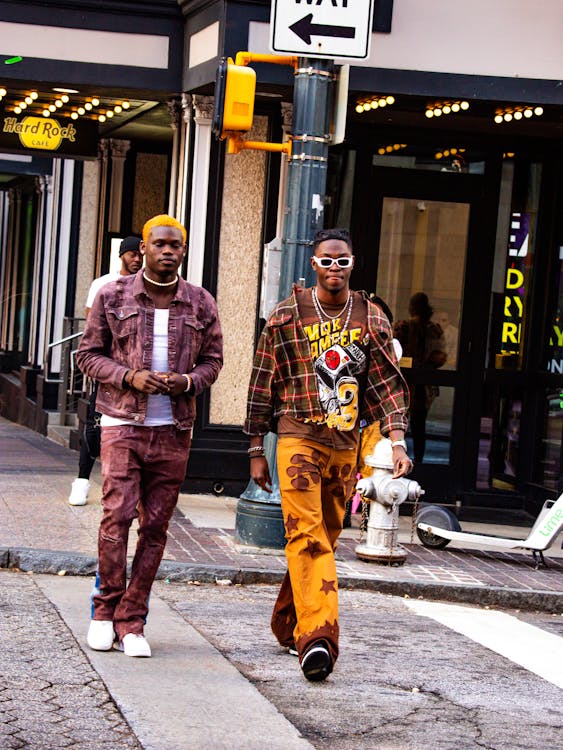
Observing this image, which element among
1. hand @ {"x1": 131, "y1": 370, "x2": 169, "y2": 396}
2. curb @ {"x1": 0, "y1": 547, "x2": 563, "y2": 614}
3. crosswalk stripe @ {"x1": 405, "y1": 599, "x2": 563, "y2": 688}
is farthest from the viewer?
curb @ {"x1": 0, "y1": 547, "x2": 563, "y2": 614}

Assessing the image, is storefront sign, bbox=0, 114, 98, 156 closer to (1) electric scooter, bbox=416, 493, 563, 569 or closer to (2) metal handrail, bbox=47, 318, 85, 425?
(2) metal handrail, bbox=47, 318, 85, 425

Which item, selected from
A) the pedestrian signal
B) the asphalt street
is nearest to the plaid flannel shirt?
the asphalt street

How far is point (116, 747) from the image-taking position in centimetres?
475

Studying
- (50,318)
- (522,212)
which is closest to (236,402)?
(522,212)

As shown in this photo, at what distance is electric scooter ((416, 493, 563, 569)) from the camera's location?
9.48m

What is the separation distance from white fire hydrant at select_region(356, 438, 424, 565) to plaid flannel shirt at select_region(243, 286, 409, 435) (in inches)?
118

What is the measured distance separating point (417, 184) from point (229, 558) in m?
4.46

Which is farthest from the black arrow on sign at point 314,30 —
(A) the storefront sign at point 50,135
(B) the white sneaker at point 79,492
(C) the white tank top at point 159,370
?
(A) the storefront sign at point 50,135

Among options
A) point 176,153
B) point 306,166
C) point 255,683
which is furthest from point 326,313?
point 176,153

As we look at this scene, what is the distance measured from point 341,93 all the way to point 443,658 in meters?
3.94

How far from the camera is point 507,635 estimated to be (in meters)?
7.61

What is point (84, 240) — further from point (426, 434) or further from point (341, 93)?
point (341, 93)

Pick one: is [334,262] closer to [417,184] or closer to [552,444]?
[417,184]

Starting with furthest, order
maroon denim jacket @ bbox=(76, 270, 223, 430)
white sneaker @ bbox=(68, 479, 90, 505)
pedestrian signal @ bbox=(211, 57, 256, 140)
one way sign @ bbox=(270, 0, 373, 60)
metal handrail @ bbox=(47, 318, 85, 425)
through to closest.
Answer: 1. metal handrail @ bbox=(47, 318, 85, 425)
2. white sneaker @ bbox=(68, 479, 90, 505)
3. pedestrian signal @ bbox=(211, 57, 256, 140)
4. one way sign @ bbox=(270, 0, 373, 60)
5. maroon denim jacket @ bbox=(76, 270, 223, 430)
